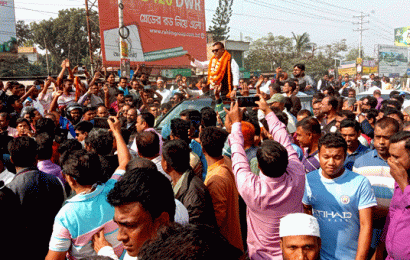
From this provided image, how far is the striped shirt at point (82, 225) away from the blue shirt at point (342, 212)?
4.70ft

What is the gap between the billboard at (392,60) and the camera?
138 feet

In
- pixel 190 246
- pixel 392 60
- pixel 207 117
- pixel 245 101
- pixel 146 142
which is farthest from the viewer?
pixel 392 60

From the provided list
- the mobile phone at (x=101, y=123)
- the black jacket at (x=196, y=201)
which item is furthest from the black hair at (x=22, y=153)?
the mobile phone at (x=101, y=123)

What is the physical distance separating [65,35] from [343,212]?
55.1m

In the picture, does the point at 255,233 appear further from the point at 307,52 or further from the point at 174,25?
the point at 307,52

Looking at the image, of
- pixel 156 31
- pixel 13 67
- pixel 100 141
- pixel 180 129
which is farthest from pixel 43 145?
pixel 13 67

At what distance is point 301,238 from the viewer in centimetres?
212

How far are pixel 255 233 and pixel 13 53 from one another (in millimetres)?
35785

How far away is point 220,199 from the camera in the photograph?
294cm

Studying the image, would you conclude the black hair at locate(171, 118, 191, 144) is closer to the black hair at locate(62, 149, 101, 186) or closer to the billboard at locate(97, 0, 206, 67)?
the black hair at locate(62, 149, 101, 186)

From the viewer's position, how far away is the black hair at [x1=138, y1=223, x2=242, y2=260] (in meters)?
1.07

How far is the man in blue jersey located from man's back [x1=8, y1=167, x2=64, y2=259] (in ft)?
6.72

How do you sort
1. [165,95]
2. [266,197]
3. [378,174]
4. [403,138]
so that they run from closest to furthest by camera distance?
[266,197] < [403,138] < [378,174] < [165,95]

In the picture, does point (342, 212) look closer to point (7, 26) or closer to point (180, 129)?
point (180, 129)
